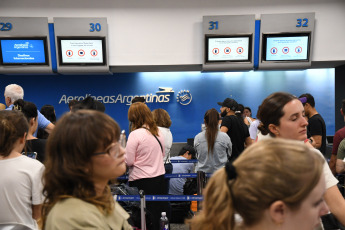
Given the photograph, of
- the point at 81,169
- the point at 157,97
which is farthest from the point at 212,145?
the point at 157,97

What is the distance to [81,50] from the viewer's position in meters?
4.50

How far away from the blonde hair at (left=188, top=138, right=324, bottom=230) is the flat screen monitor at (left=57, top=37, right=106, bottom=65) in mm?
4271

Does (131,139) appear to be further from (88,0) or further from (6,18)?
A: (6,18)

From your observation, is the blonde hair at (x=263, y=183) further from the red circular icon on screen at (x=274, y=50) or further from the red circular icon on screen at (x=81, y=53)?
the red circular icon on screen at (x=81, y=53)

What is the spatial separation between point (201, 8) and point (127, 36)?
5.04 feet

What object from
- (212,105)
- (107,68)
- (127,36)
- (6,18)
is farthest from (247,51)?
(6,18)

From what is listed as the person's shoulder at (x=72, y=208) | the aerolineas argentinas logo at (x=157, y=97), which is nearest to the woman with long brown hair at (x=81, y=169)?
the person's shoulder at (x=72, y=208)

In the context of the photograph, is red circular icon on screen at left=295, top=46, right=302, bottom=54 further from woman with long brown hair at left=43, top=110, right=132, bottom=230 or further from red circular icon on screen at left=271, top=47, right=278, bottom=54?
woman with long brown hair at left=43, top=110, right=132, bottom=230

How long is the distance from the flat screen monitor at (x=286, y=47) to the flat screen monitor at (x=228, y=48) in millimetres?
347

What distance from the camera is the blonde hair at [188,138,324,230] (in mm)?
762

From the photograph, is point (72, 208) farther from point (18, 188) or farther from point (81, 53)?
point (81, 53)

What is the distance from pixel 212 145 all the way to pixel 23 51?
3.90 m

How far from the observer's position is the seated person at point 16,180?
1470 mm

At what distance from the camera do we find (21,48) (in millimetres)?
4445
